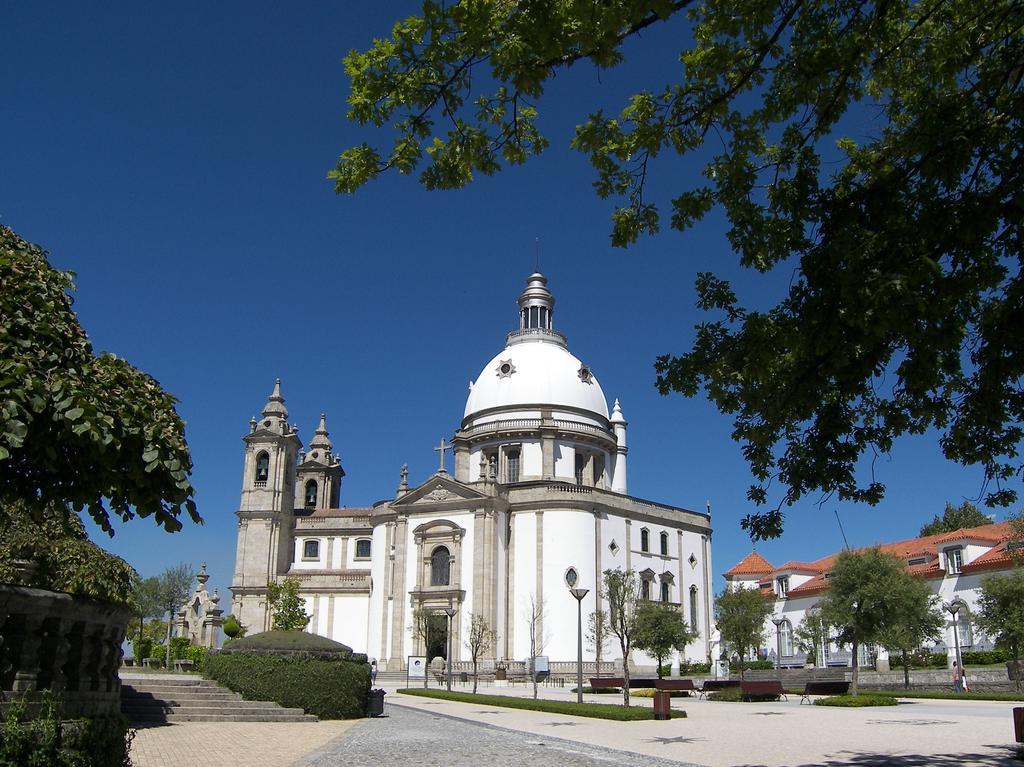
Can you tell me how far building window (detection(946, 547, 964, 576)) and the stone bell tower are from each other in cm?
4343

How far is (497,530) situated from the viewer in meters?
Answer: 57.9

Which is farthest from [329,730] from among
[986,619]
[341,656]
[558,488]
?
[558,488]

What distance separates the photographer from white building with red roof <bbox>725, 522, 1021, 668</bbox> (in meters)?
51.1

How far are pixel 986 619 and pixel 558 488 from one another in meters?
25.8

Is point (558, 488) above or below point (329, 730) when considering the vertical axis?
above

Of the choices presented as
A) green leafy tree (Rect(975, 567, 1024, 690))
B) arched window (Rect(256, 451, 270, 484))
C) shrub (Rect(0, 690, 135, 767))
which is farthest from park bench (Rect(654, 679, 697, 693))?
arched window (Rect(256, 451, 270, 484))

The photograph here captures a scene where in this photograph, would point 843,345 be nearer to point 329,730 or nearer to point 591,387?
point 329,730

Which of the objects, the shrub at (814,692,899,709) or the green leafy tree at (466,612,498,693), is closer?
the shrub at (814,692,899,709)

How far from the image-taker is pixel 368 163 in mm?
8422

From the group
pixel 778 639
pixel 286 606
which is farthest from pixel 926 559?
pixel 286 606

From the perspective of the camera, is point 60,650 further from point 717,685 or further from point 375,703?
point 717,685

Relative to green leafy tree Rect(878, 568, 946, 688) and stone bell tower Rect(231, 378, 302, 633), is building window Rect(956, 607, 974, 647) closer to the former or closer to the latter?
green leafy tree Rect(878, 568, 946, 688)

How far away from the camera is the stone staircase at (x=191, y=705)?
19.3m

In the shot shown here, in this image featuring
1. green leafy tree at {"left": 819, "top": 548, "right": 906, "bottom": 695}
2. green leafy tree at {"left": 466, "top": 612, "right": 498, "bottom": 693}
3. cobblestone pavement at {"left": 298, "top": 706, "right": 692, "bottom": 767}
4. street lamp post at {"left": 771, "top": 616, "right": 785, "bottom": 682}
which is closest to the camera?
cobblestone pavement at {"left": 298, "top": 706, "right": 692, "bottom": 767}
